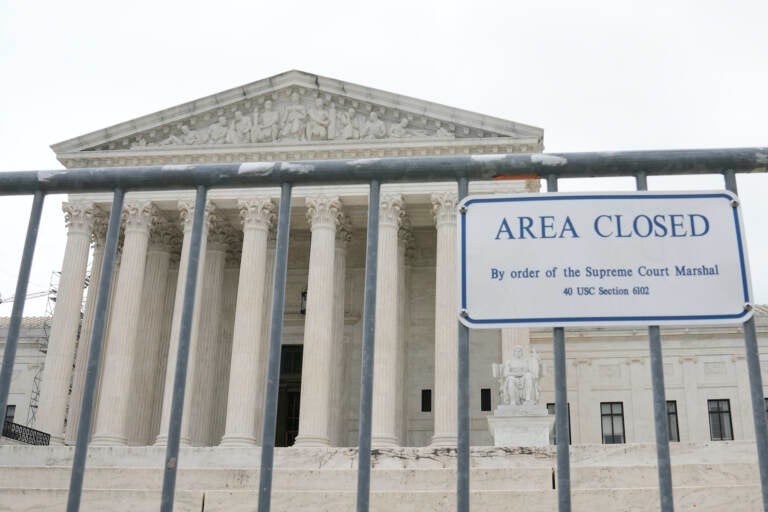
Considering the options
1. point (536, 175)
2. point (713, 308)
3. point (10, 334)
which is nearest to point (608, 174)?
point (536, 175)

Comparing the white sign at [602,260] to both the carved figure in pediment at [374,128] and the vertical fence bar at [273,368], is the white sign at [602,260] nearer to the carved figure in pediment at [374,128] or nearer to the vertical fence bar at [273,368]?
the vertical fence bar at [273,368]

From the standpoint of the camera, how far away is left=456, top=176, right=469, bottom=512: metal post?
12.5 feet

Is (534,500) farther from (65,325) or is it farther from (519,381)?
(65,325)

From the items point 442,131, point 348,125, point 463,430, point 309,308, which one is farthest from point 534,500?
point 348,125

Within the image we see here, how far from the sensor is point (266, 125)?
45.1 metres

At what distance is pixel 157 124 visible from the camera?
150 feet

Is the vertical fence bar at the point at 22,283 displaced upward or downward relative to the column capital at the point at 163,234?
downward

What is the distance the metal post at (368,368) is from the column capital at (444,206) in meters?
36.6

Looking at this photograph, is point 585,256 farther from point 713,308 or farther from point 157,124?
point 157,124

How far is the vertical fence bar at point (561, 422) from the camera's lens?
3.70 m

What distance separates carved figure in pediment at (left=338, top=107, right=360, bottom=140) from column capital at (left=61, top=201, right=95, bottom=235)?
13727 millimetres

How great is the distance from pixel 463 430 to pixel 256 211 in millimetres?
39774

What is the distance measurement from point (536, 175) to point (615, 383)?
5005 centimetres

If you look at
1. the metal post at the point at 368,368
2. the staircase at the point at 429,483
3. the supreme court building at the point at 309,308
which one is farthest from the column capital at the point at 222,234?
the metal post at the point at 368,368
